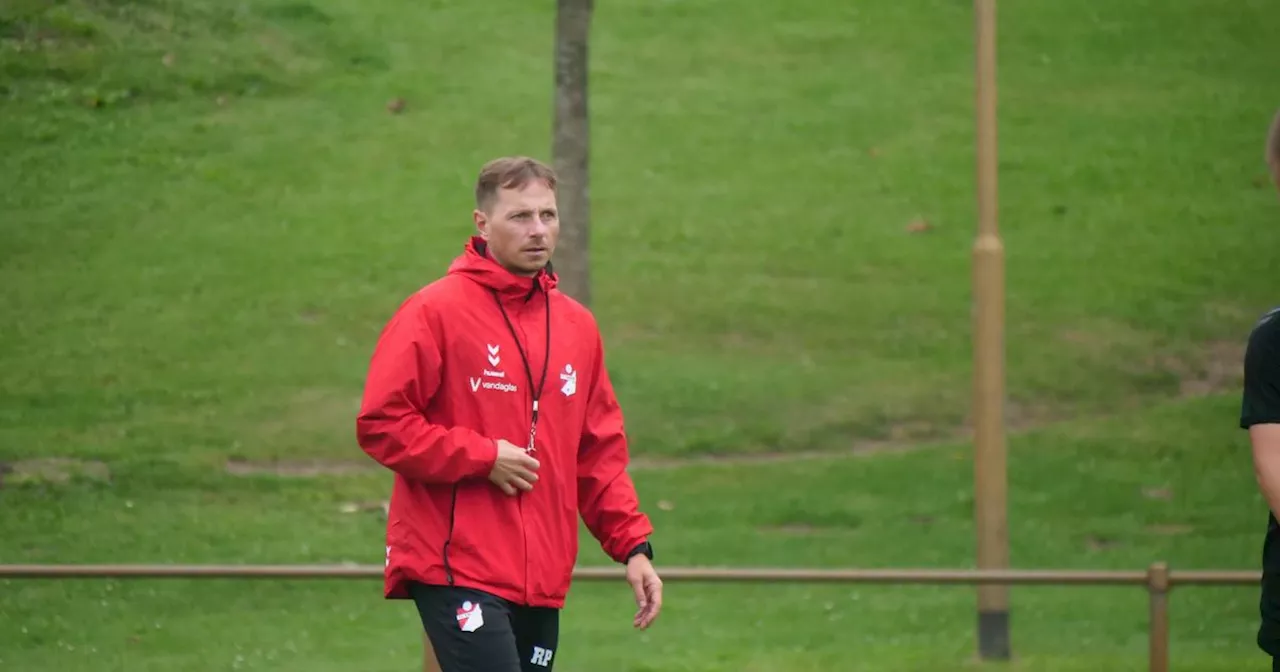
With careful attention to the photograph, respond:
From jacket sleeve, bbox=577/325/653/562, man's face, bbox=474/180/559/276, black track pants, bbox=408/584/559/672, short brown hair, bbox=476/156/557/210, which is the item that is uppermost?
short brown hair, bbox=476/156/557/210

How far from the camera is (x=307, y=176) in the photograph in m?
19.3

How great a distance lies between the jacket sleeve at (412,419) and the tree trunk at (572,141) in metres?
9.17

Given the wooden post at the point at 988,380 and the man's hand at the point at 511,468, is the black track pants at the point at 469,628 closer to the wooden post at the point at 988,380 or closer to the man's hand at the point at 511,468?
the man's hand at the point at 511,468

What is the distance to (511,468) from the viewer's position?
13.2 ft

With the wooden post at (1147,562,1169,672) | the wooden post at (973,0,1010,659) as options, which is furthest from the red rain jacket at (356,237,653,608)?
the wooden post at (973,0,1010,659)

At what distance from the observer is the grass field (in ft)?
33.4

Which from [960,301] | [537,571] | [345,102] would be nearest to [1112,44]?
[960,301]

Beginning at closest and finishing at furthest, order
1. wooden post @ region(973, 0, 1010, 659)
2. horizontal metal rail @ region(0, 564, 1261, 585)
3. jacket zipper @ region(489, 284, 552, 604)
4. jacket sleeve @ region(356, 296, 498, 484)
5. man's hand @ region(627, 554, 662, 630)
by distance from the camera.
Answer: jacket sleeve @ region(356, 296, 498, 484)
jacket zipper @ region(489, 284, 552, 604)
man's hand @ region(627, 554, 662, 630)
horizontal metal rail @ region(0, 564, 1261, 585)
wooden post @ region(973, 0, 1010, 659)

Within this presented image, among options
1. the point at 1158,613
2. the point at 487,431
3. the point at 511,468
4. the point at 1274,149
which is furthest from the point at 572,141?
the point at 1274,149

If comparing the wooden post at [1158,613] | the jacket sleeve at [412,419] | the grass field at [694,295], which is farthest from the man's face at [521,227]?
the grass field at [694,295]

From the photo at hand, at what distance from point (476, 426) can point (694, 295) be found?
12310 millimetres

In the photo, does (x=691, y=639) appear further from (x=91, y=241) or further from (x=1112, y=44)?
(x=1112, y=44)

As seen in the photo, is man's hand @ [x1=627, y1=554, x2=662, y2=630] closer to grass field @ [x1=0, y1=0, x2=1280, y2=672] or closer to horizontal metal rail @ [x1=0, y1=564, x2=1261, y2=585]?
horizontal metal rail @ [x1=0, y1=564, x2=1261, y2=585]

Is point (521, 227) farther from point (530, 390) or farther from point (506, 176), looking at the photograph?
point (530, 390)
